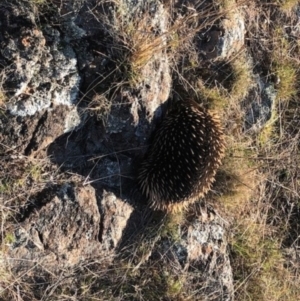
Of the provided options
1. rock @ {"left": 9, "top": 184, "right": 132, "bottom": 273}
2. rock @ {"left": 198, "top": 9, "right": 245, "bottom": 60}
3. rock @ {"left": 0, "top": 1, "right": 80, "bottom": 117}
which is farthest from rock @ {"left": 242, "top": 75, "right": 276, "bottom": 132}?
rock @ {"left": 0, "top": 1, "right": 80, "bottom": 117}

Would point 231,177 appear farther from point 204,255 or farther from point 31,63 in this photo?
point 31,63

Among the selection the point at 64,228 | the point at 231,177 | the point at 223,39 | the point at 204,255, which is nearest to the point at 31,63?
the point at 64,228

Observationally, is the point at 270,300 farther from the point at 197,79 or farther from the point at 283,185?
the point at 197,79

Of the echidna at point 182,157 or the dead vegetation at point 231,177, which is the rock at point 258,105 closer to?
the dead vegetation at point 231,177

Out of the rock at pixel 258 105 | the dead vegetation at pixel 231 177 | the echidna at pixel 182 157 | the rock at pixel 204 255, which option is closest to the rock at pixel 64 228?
the dead vegetation at pixel 231 177

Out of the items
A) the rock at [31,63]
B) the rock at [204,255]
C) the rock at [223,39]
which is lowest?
the rock at [204,255]

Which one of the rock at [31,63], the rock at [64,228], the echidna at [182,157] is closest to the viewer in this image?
the rock at [31,63]
